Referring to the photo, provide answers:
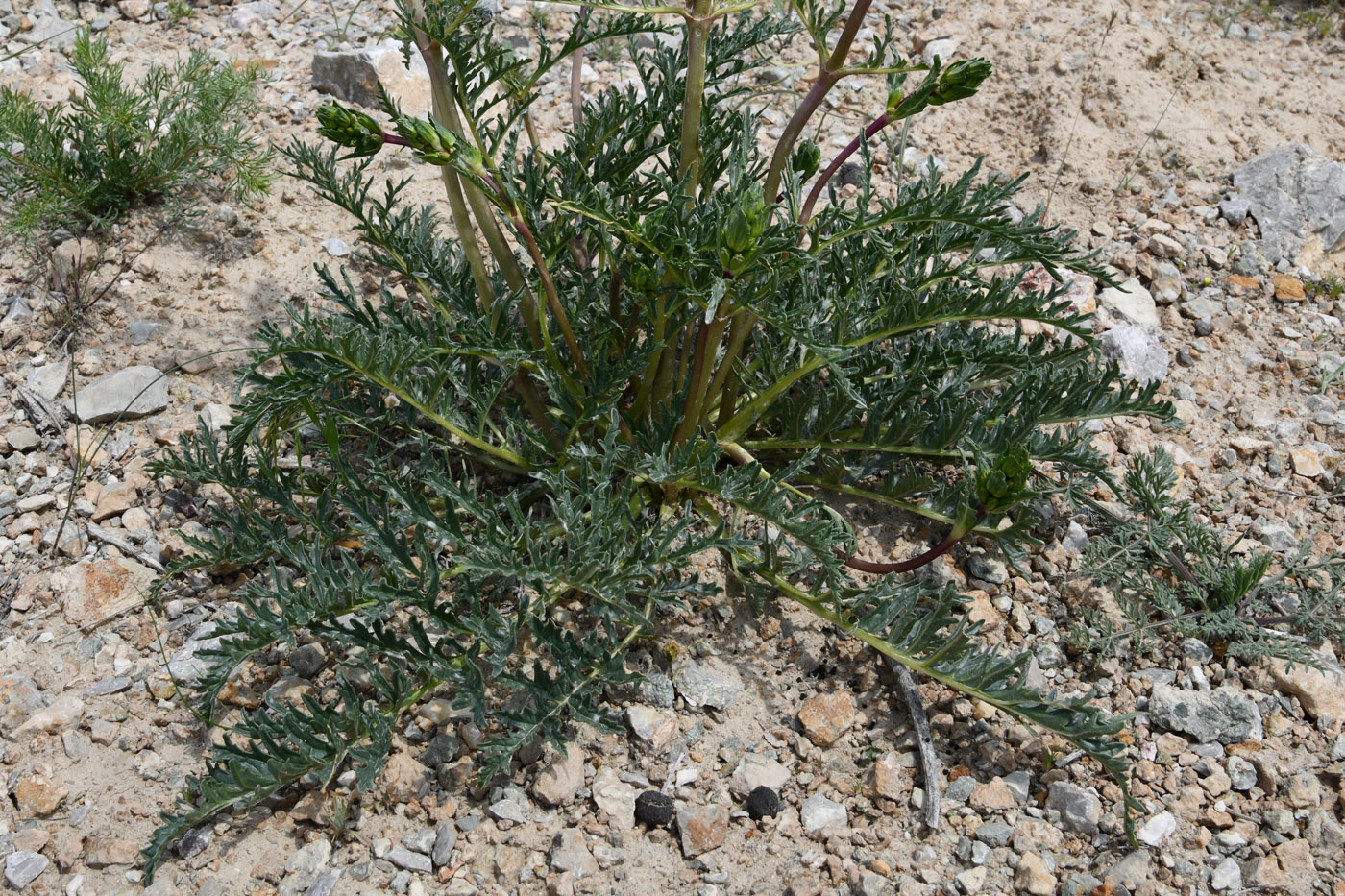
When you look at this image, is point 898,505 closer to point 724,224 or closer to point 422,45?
point 724,224

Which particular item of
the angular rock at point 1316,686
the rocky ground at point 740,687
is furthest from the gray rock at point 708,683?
the angular rock at point 1316,686

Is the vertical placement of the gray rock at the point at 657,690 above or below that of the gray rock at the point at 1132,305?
below

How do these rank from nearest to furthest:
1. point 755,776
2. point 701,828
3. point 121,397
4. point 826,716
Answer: point 701,828
point 755,776
point 826,716
point 121,397

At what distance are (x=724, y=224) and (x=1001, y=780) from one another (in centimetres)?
138

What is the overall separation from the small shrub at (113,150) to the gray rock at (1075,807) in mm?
3015

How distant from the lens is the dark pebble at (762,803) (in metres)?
2.32

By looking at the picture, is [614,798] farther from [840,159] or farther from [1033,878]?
[840,159]

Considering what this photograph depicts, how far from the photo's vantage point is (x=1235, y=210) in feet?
12.6

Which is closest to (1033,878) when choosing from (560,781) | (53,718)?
(560,781)

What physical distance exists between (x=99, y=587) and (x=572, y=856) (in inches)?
55.5

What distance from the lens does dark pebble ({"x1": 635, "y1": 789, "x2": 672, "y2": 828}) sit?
2297 millimetres

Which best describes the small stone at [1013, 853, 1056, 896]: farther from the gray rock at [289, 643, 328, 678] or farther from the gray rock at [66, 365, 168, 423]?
the gray rock at [66, 365, 168, 423]

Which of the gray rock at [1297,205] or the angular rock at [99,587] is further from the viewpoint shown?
the gray rock at [1297,205]

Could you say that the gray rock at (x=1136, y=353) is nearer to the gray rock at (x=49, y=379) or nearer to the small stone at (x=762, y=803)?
the small stone at (x=762, y=803)
